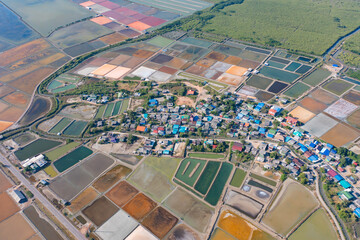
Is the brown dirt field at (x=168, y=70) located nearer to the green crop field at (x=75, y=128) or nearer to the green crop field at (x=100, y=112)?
the green crop field at (x=100, y=112)

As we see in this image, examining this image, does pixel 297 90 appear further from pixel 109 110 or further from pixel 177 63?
pixel 109 110

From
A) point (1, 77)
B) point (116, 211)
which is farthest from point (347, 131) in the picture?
point (1, 77)

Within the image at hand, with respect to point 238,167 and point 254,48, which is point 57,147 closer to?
point 238,167

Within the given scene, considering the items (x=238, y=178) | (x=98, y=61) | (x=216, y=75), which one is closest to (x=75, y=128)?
(x=98, y=61)

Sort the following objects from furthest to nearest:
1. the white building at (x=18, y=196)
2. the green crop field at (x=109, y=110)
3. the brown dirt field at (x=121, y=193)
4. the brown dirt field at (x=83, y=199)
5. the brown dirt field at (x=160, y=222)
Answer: the green crop field at (x=109, y=110) < the white building at (x=18, y=196) < the brown dirt field at (x=121, y=193) < the brown dirt field at (x=83, y=199) < the brown dirt field at (x=160, y=222)

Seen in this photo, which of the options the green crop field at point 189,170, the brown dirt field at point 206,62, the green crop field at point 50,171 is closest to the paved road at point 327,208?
the green crop field at point 189,170

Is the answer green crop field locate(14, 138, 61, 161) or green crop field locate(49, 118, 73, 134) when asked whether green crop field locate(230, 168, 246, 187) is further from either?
green crop field locate(49, 118, 73, 134)
